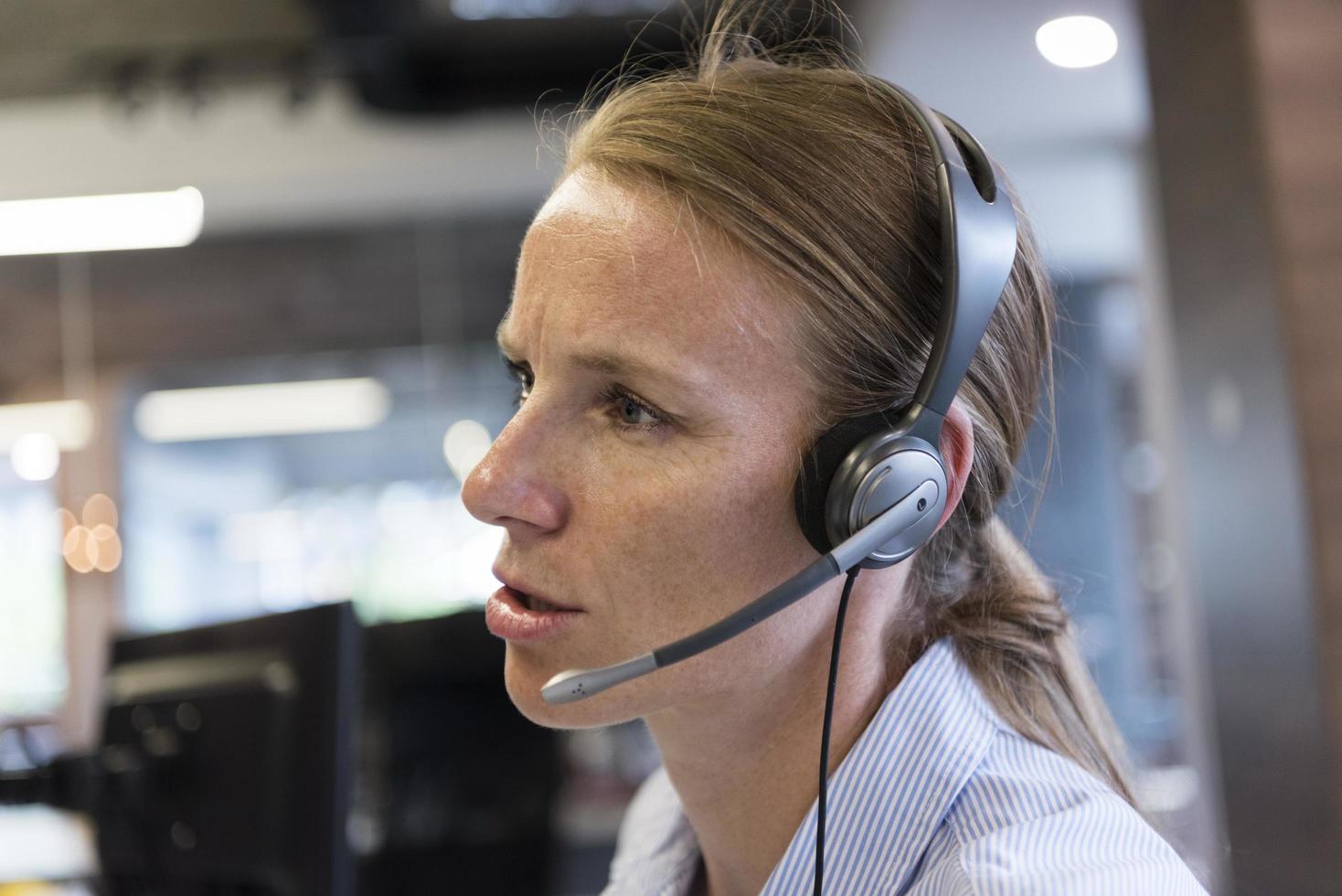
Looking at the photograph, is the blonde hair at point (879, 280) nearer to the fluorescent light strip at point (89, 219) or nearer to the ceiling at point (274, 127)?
the ceiling at point (274, 127)

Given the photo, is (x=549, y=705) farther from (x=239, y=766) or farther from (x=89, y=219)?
(x=89, y=219)

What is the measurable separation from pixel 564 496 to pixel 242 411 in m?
5.02

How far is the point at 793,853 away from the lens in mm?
843

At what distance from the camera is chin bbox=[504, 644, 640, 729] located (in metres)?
0.80

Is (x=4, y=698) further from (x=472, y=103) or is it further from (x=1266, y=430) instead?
(x=1266, y=430)

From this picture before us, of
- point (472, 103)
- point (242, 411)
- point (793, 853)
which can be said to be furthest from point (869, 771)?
point (242, 411)

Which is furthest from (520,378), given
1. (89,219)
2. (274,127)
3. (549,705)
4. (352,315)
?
(352,315)

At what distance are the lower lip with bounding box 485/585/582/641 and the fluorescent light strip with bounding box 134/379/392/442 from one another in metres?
4.74

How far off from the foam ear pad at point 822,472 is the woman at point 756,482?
0.01 m

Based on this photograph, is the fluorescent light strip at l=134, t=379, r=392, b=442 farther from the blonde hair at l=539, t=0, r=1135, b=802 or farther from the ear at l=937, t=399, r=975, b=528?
the ear at l=937, t=399, r=975, b=528

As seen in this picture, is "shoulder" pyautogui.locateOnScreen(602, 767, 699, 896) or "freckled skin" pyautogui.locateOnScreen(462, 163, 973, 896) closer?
"freckled skin" pyautogui.locateOnScreen(462, 163, 973, 896)

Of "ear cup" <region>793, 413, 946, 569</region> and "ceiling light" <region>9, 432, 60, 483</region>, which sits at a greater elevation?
"ear cup" <region>793, 413, 946, 569</region>

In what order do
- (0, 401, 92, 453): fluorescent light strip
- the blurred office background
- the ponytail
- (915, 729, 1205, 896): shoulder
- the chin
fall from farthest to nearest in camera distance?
(0, 401, 92, 453): fluorescent light strip
the blurred office background
the ponytail
the chin
(915, 729, 1205, 896): shoulder

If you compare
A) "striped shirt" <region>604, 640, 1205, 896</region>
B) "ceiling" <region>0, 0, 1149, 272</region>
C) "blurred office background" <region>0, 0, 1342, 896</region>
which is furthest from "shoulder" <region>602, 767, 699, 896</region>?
"ceiling" <region>0, 0, 1149, 272</region>
